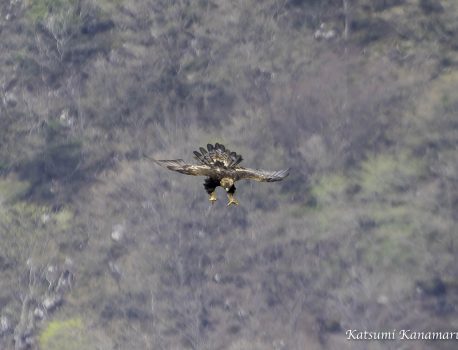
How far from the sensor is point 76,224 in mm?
153750

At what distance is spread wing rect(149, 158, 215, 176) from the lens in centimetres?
4888

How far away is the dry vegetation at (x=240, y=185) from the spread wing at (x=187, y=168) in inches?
3753

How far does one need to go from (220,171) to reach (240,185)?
344ft

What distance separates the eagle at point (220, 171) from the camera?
49844 mm

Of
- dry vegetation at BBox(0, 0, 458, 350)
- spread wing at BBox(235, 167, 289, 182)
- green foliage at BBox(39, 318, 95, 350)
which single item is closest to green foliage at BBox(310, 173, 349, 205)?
dry vegetation at BBox(0, 0, 458, 350)

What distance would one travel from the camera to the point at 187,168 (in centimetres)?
4972

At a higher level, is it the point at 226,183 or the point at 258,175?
the point at 226,183

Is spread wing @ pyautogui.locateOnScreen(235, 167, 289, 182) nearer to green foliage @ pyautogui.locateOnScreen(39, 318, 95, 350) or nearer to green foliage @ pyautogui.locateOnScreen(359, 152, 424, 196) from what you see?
green foliage @ pyautogui.locateOnScreen(39, 318, 95, 350)

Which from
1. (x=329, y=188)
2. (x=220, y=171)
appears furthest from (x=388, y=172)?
(x=220, y=171)

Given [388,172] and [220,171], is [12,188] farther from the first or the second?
[220,171]

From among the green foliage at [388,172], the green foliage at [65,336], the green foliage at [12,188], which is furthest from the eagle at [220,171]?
the green foliage at [12,188]

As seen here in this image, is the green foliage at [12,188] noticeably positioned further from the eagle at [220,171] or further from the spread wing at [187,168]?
the spread wing at [187,168]

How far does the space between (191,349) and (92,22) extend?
5395 centimetres

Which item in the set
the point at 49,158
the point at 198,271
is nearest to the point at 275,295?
the point at 198,271
